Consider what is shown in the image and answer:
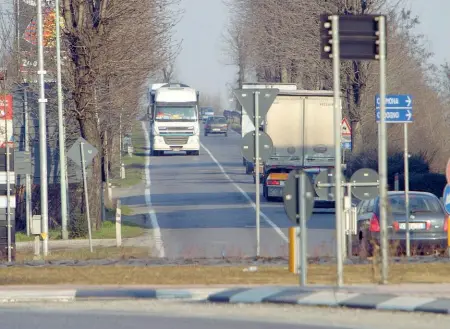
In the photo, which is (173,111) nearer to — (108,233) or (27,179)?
(27,179)

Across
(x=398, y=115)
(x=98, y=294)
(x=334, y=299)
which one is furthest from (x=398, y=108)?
(x=98, y=294)

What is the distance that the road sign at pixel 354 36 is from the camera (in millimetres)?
14086

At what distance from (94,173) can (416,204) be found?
46.8ft

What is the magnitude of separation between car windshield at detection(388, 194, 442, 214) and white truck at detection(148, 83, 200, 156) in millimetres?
38849

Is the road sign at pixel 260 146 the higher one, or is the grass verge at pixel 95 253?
the road sign at pixel 260 146

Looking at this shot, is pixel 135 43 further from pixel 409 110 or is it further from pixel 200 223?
pixel 409 110

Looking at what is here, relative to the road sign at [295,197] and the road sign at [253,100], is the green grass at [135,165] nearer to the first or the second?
the road sign at [253,100]

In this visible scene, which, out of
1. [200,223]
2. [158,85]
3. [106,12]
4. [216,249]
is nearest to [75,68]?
[106,12]

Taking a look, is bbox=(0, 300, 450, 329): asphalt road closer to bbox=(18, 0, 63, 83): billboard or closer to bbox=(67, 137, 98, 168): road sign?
bbox=(67, 137, 98, 168): road sign

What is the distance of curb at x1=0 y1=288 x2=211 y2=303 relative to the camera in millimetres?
14117

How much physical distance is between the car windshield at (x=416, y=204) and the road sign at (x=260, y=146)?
288 cm

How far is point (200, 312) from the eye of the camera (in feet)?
41.8

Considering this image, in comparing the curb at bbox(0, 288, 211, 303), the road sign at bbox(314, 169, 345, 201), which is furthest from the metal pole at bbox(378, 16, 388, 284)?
the curb at bbox(0, 288, 211, 303)

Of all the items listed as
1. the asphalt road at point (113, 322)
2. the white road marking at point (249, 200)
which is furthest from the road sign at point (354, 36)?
the white road marking at point (249, 200)
